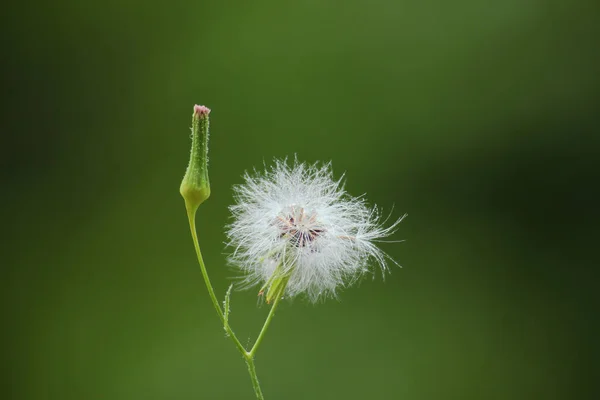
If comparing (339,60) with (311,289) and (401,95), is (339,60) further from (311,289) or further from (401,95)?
(311,289)

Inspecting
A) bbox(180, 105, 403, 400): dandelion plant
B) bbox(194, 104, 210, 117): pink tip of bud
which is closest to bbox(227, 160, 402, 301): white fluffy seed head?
bbox(180, 105, 403, 400): dandelion plant

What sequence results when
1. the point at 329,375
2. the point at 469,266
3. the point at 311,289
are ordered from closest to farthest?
the point at 311,289 < the point at 329,375 < the point at 469,266

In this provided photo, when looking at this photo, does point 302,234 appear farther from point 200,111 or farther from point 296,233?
point 200,111

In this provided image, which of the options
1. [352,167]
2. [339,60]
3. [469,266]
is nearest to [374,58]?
[339,60]

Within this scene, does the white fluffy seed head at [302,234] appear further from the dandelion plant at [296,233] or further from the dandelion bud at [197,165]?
the dandelion bud at [197,165]

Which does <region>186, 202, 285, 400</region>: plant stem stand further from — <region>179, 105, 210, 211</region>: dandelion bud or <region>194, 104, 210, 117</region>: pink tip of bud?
<region>194, 104, 210, 117</region>: pink tip of bud

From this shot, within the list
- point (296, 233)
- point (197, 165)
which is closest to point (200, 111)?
point (197, 165)
